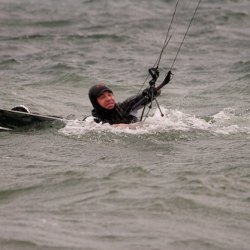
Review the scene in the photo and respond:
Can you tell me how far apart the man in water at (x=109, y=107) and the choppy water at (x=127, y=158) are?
20 cm

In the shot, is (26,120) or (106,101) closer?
(106,101)

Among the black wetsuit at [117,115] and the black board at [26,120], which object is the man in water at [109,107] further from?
the black board at [26,120]

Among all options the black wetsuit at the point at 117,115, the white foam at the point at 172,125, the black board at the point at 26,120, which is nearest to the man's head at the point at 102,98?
the black wetsuit at the point at 117,115

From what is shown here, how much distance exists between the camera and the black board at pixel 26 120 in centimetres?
1330

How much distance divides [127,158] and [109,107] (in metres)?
1.65

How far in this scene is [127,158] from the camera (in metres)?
11.1

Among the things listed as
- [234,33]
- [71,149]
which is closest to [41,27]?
[234,33]

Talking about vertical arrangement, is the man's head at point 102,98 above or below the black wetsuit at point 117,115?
above

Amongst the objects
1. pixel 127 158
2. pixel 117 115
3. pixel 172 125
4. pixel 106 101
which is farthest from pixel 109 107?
pixel 127 158

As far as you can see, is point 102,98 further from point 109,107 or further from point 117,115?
point 117,115

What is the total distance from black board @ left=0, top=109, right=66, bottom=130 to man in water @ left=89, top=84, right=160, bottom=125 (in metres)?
0.88

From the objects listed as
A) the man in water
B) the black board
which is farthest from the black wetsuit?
the black board

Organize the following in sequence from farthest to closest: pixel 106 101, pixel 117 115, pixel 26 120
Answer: pixel 26 120
pixel 117 115
pixel 106 101

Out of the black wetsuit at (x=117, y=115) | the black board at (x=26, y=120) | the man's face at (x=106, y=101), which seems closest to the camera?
the man's face at (x=106, y=101)
